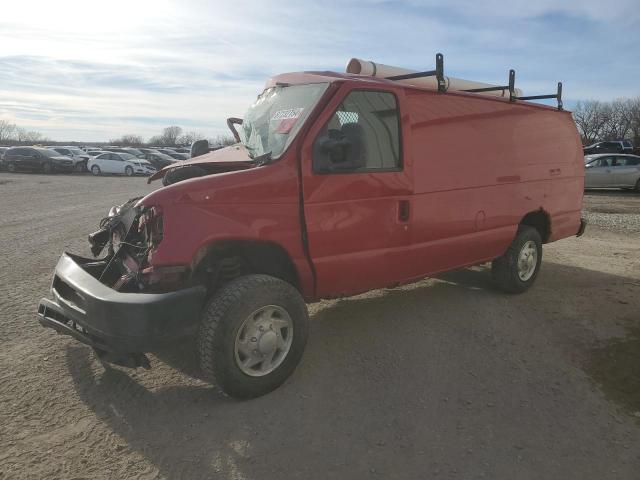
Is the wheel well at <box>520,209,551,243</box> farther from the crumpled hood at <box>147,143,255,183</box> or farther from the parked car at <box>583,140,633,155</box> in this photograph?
the parked car at <box>583,140,633,155</box>

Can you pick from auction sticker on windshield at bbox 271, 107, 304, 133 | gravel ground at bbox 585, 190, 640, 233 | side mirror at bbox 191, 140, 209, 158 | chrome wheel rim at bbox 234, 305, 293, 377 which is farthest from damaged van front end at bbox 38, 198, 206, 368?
gravel ground at bbox 585, 190, 640, 233

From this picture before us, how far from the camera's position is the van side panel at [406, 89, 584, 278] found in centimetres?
445

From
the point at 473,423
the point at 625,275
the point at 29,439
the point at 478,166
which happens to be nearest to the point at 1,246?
the point at 29,439

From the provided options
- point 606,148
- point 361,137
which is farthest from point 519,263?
point 606,148

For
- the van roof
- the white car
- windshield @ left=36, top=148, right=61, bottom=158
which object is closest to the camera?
the van roof

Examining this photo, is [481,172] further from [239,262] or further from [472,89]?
[239,262]

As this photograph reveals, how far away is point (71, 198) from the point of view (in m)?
16.2

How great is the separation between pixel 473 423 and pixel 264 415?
1.32m

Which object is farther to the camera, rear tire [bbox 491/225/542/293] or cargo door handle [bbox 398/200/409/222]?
rear tire [bbox 491/225/542/293]

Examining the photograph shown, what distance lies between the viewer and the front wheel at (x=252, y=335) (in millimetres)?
3268

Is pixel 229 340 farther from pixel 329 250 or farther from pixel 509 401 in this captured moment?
pixel 509 401

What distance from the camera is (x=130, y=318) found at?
3.07 metres

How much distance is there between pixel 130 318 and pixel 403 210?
7.50 ft

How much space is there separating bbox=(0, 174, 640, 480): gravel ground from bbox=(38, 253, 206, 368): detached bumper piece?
446 mm
